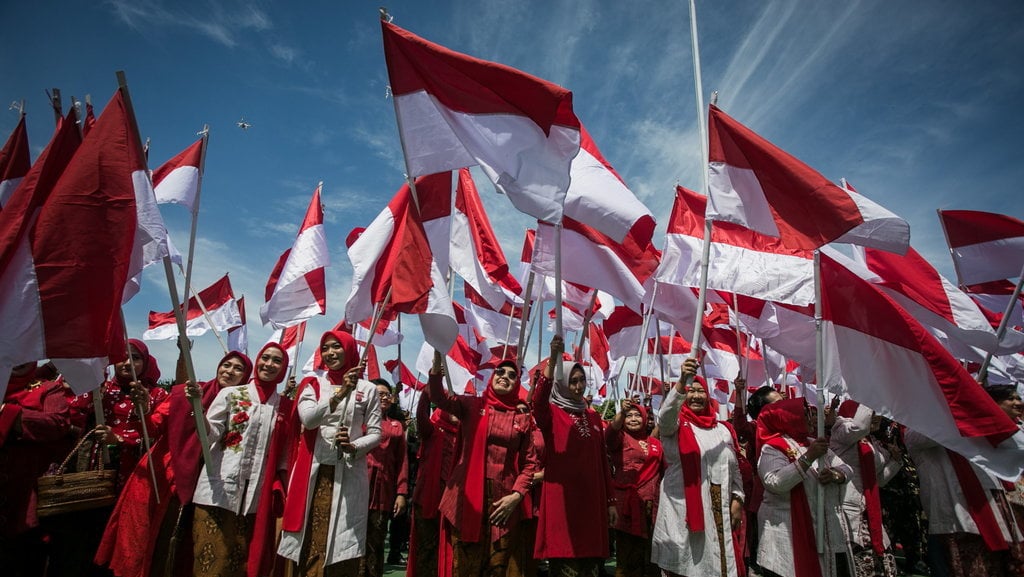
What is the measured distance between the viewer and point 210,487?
3.84 m

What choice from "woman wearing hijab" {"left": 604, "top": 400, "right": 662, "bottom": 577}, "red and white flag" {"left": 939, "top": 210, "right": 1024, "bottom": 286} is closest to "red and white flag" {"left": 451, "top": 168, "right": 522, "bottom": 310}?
"woman wearing hijab" {"left": 604, "top": 400, "right": 662, "bottom": 577}

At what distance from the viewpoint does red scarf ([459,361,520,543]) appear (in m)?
3.90

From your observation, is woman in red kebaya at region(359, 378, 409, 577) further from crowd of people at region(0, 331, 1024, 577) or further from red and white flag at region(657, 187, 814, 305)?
red and white flag at region(657, 187, 814, 305)

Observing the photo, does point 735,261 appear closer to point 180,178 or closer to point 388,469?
point 388,469

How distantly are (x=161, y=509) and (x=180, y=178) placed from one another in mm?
3070

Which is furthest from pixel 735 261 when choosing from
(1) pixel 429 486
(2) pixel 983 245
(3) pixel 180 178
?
(3) pixel 180 178

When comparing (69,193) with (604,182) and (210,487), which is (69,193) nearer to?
(210,487)

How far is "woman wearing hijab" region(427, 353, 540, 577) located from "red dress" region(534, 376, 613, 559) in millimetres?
222

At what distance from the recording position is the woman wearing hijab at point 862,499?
4629 millimetres

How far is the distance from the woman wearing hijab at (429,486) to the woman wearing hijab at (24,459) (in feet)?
9.19

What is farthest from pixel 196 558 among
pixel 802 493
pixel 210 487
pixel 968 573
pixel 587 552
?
pixel 968 573

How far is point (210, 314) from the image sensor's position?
8625mm

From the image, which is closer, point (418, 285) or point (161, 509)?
point (161, 509)

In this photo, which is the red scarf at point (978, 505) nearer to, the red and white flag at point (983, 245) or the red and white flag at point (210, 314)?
the red and white flag at point (983, 245)
